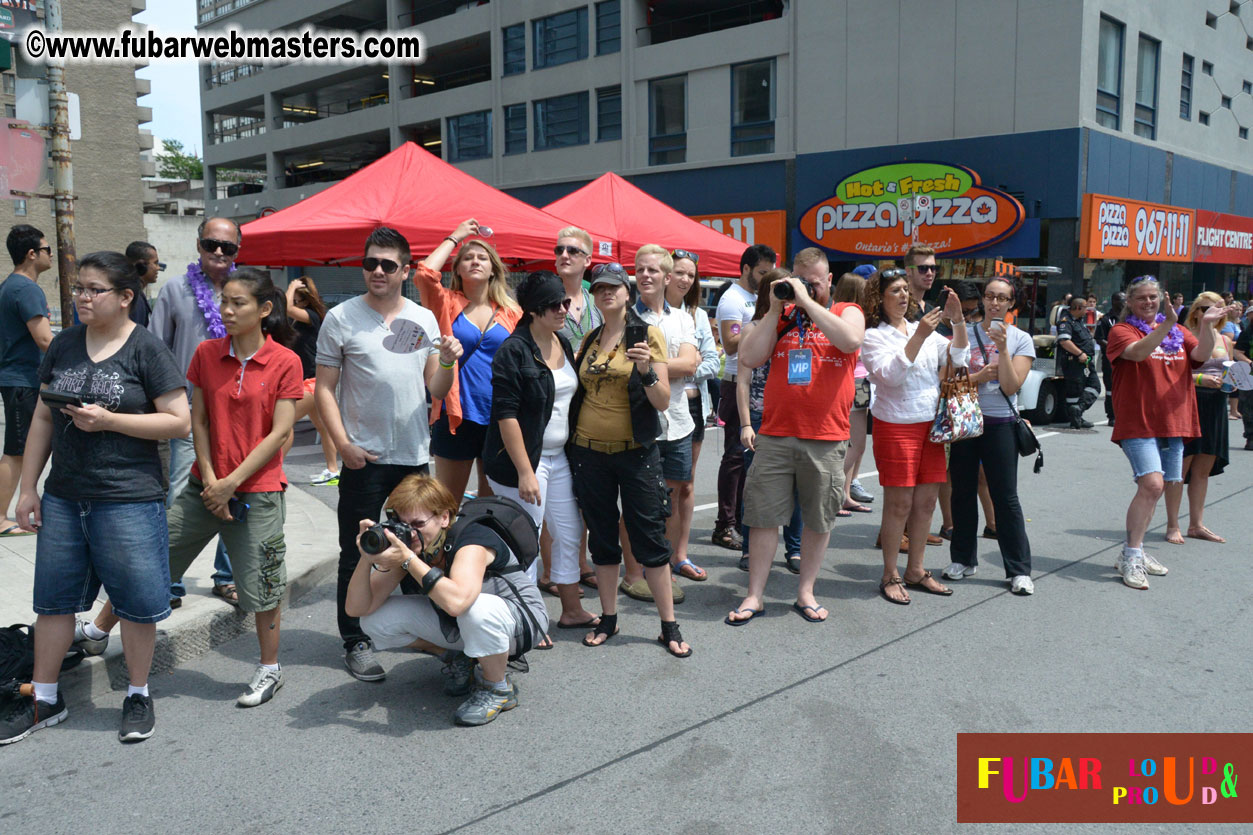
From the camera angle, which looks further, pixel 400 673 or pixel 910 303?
pixel 910 303

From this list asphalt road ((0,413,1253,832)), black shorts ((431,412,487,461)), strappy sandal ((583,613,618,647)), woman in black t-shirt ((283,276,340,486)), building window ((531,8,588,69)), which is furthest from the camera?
building window ((531,8,588,69))

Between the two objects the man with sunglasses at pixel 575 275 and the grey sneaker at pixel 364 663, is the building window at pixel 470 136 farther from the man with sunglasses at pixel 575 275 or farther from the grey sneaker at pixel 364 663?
the grey sneaker at pixel 364 663

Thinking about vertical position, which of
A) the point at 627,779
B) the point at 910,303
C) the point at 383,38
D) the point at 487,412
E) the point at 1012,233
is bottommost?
the point at 627,779

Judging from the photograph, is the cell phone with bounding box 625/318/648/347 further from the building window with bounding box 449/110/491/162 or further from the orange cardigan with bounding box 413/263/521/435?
the building window with bounding box 449/110/491/162

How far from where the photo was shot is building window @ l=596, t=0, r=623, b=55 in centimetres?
2666

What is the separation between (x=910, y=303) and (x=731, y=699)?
290 centimetres

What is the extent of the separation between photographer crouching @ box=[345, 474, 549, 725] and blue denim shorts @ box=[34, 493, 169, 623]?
0.78 metres

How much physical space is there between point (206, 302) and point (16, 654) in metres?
1.86

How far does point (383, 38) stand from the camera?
1153 inches

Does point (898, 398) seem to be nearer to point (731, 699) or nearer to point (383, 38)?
point (731, 699)

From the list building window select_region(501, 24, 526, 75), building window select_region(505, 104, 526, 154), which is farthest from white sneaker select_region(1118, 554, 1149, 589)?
building window select_region(501, 24, 526, 75)

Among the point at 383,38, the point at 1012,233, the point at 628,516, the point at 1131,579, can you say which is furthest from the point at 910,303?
the point at 383,38

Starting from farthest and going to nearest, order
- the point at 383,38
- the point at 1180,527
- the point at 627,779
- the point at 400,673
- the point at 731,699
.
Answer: the point at 383,38 → the point at 1180,527 → the point at 400,673 → the point at 731,699 → the point at 627,779

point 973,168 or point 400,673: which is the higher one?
point 973,168
